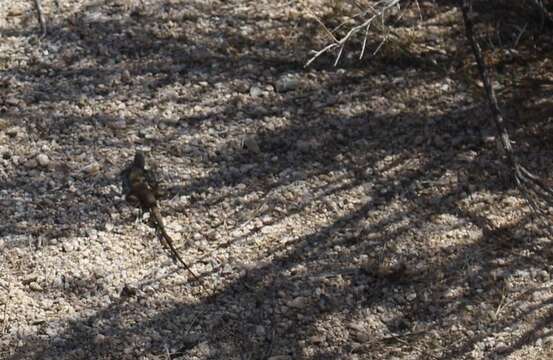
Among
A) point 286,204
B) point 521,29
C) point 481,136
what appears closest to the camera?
point 286,204

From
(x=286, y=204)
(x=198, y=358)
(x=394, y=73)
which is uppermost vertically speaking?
(x=394, y=73)

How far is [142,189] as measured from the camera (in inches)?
143

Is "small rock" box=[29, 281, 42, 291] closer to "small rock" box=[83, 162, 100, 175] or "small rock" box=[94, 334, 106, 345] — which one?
"small rock" box=[94, 334, 106, 345]

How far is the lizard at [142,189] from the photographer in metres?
3.61

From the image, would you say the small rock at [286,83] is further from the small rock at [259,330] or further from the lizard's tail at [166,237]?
the small rock at [259,330]

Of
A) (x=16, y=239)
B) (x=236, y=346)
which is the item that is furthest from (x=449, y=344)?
(x=16, y=239)

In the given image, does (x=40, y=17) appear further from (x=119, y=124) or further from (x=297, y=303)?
(x=297, y=303)

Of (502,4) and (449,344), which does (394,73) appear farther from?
(449,344)

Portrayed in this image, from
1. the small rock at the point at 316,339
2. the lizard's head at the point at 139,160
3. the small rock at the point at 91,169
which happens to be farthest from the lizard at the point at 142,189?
the small rock at the point at 316,339

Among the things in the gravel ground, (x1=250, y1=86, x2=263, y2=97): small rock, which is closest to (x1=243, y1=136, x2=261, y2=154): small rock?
the gravel ground

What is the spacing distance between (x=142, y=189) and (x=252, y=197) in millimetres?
434

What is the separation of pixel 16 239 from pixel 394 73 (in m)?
1.78

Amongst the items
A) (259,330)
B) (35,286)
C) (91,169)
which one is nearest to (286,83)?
(91,169)

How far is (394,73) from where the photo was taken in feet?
13.6
